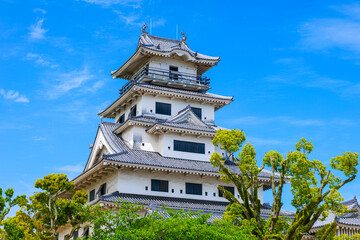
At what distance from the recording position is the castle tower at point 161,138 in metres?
38.0

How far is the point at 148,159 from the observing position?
1540 inches

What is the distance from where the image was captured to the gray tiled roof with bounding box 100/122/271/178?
37709 mm

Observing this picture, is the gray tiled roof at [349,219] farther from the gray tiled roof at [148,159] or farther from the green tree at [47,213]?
the green tree at [47,213]

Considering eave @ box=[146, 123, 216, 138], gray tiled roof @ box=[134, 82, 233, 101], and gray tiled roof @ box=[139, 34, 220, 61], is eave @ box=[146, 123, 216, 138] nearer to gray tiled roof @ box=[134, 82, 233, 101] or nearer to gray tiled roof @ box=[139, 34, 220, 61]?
gray tiled roof @ box=[134, 82, 233, 101]

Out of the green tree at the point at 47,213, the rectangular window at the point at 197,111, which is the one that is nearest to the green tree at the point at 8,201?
the green tree at the point at 47,213

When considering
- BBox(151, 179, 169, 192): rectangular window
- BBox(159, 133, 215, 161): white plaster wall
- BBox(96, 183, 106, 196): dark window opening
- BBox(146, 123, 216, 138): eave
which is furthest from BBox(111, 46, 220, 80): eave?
BBox(96, 183, 106, 196): dark window opening

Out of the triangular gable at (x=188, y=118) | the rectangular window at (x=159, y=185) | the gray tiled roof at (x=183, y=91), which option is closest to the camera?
the rectangular window at (x=159, y=185)

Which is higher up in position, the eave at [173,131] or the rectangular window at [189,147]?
the eave at [173,131]

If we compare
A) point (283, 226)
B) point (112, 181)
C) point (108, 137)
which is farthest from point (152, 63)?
point (283, 226)

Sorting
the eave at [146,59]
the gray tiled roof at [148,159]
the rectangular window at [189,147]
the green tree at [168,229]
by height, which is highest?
the eave at [146,59]

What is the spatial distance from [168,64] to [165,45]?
3.43 meters

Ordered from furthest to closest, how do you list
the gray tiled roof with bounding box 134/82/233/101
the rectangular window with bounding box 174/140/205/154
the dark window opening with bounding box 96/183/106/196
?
the gray tiled roof with bounding box 134/82/233/101 < the rectangular window with bounding box 174/140/205/154 < the dark window opening with bounding box 96/183/106/196

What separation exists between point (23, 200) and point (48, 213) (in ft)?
6.67

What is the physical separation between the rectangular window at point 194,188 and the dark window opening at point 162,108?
26.4 ft
